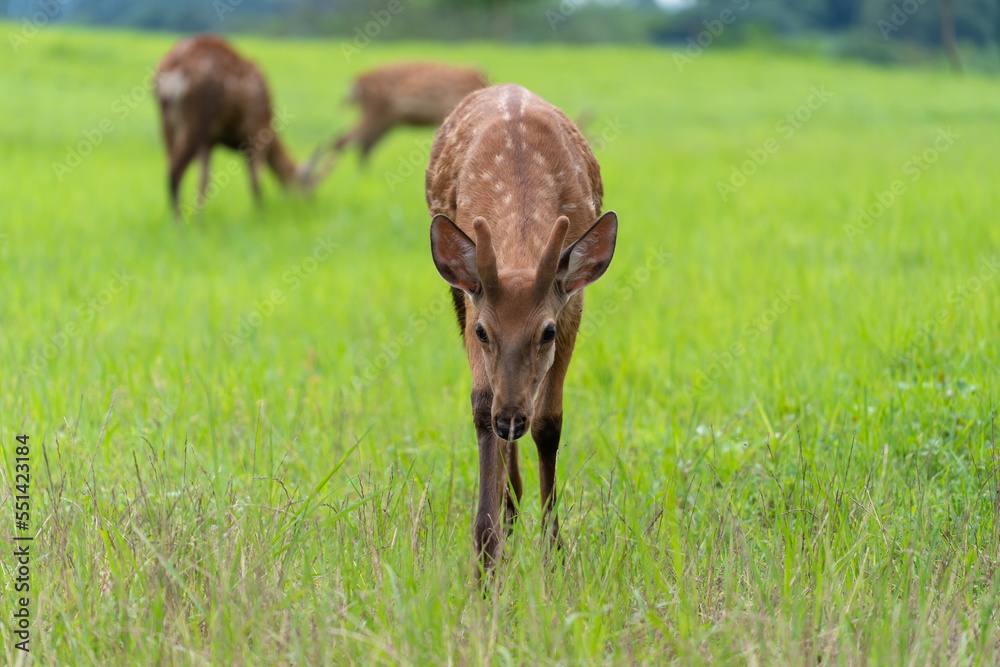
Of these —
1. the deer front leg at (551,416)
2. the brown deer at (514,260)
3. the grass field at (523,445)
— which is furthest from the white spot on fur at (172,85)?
the deer front leg at (551,416)

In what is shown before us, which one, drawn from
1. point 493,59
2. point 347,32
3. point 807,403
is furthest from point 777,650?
point 347,32

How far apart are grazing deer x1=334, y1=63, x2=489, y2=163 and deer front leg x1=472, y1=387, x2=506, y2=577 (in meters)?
11.0

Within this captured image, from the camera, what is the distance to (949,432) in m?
4.21

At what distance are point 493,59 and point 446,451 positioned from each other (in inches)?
1140

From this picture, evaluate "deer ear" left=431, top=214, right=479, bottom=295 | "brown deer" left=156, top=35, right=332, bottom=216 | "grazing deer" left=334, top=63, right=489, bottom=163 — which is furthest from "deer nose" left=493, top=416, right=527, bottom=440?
"grazing deer" left=334, top=63, right=489, bottom=163

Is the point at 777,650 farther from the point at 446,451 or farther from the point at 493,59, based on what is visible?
the point at 493,59

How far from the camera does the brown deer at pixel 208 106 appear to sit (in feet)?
33.4

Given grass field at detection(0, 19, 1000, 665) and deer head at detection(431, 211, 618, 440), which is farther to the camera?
deer head at detection(431, 211, 618, 440)

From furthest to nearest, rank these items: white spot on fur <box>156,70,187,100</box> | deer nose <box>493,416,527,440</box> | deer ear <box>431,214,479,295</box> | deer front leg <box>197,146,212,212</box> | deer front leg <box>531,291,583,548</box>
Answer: deer front leg <box>197,146,212,212</box>
white spot on fur <box>156,70,187,100</box>
deer front leg <box>531,291,583,548</box>
deer ear <box>431,214,479,295</box>
deer nose <box>493,416,527,440</box>

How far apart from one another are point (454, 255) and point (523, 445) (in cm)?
131

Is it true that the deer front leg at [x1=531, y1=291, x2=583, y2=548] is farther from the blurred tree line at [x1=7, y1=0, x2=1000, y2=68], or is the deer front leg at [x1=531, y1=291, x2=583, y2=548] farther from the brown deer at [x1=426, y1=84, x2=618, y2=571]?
the blurred tree line at [x1=7, y1=0, x2=1000, y2=68]

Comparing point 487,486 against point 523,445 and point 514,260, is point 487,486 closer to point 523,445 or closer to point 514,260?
point 514,260

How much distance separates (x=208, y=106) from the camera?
10312 millimetres

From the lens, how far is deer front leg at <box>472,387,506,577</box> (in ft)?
10.8
